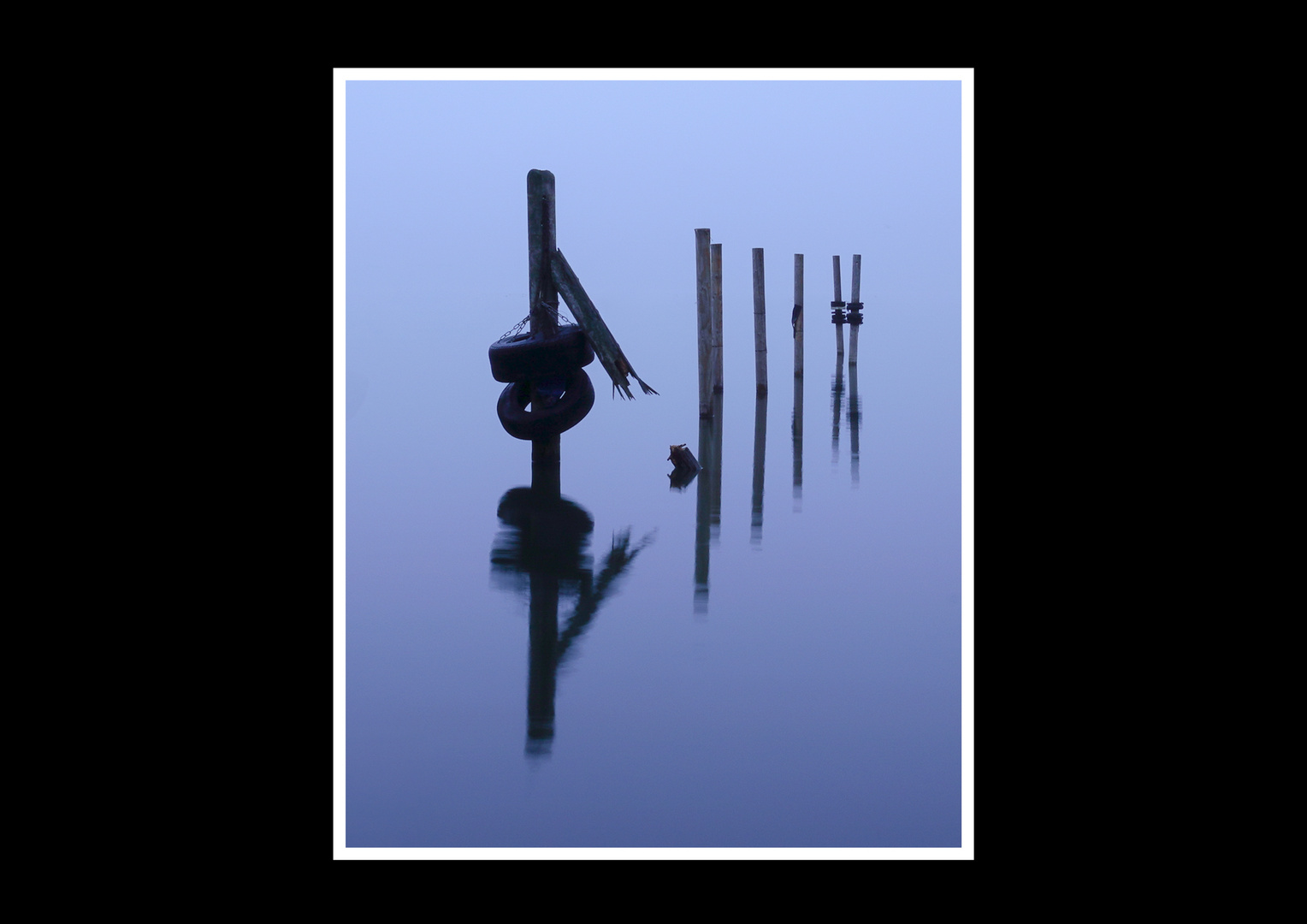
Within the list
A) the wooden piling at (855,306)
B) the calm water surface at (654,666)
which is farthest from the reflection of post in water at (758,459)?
the wooden piling at (855,306)

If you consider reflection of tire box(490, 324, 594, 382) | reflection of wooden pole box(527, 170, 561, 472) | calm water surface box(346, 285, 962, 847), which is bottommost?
calm water surface box(346, 285, 962, 847)

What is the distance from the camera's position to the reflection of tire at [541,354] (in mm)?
10000

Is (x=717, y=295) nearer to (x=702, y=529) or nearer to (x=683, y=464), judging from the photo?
(x=683, y=464)

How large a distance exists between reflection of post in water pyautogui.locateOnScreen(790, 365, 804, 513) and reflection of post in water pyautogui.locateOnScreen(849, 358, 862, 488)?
0.49 meters

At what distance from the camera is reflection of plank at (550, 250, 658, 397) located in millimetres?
9938

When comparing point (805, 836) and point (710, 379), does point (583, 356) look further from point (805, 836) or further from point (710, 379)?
point (805, 836)

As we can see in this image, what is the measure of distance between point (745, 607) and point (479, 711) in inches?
75.0

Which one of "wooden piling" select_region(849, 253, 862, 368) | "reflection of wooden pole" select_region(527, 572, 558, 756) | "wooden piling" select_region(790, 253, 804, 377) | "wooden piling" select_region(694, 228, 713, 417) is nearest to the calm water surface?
"reflection of wooden pole" select_region(527, 572, 558, 756)

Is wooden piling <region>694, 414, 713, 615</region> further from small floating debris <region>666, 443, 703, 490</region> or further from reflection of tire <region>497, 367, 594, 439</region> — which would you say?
reflection of tire <region>497, 367, 594, 439</region>

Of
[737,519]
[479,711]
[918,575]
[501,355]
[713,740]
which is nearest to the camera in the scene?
[713,740]

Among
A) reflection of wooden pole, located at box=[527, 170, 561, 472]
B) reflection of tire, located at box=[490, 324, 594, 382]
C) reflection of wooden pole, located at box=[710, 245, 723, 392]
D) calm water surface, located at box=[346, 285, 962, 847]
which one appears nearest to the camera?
calm water surface, located at box=[346, 285, 962, 847]

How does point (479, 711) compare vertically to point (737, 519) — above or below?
below

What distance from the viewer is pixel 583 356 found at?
33.2 ft
